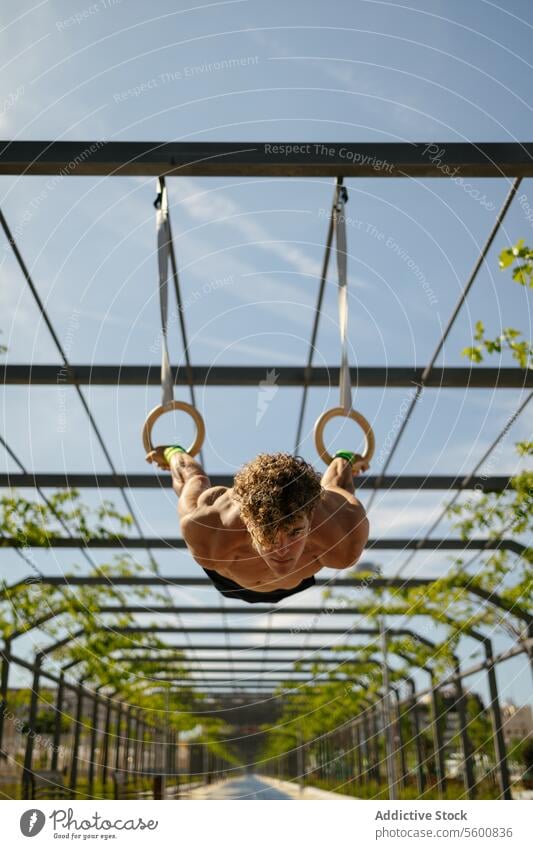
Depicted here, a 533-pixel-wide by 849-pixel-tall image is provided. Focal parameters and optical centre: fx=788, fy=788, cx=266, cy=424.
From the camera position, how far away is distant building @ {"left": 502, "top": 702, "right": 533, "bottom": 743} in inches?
525

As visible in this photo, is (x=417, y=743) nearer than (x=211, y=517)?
No

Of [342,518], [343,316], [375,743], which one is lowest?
[342,518]

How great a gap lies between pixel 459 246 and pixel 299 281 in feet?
5.35

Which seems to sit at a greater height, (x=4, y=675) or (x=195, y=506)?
(x=4, y=675)

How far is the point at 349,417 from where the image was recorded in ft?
16.5

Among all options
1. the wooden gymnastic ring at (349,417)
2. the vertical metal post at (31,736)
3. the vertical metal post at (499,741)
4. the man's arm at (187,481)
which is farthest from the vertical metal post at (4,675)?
the wooden gymnastic ring at (349,417)

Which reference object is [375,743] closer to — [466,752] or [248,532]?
[466,752]

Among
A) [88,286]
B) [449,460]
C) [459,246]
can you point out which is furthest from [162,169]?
[449,460]

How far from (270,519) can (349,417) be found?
0.96m

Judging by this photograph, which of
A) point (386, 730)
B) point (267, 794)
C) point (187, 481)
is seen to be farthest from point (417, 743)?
point (267, 794)

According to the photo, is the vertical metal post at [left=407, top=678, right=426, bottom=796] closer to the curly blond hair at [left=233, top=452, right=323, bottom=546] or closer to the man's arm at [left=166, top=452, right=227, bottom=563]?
the man's arm at [left=166, top=452, right=227, bottom=563]

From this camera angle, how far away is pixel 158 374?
9477 millimetres

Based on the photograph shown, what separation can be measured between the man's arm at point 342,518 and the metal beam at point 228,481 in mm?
6907
